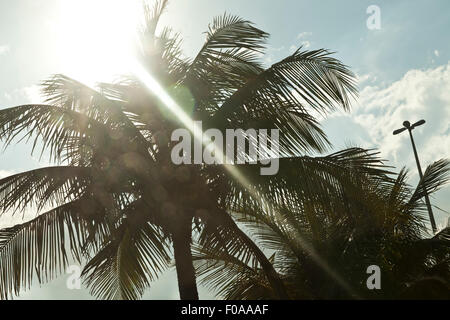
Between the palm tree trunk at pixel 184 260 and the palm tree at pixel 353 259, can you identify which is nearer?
the palm tree trunk at pixel 184 260

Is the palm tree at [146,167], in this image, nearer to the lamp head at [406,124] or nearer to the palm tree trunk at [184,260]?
the palm tree trunk at [184,260]

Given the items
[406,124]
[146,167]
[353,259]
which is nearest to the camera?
[146,167]

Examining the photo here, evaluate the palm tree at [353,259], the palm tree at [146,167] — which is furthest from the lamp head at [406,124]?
the palm tree at [146,167]

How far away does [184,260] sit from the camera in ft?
18.7

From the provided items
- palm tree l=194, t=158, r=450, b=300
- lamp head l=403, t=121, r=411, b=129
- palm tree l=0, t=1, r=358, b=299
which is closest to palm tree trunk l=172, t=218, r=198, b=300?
palm tree l=0, t=1, r=358, b=299

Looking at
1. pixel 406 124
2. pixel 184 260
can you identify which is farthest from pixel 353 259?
pixel 406 124

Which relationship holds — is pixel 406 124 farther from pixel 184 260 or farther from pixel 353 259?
pixel 184 260

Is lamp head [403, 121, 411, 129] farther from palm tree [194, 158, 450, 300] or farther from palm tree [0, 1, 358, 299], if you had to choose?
palm tree [0, 1, 358, 299]

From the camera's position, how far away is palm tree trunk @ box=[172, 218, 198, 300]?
5.62 meters

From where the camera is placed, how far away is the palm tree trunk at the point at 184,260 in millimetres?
5621

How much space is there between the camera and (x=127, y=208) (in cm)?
588

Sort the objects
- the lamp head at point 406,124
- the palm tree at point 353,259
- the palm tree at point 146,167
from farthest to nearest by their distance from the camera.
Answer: the lamp head at point 406,124
the palm tree at point 353,259
the palm tree at point 146,167

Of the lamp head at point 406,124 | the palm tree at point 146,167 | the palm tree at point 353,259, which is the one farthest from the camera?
the lamp head at point 406,124

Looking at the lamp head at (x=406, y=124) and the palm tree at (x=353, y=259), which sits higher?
the lamp head at (x=406, y=124)
